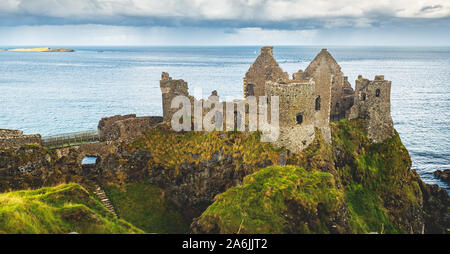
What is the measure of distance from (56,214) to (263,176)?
14.0 metres

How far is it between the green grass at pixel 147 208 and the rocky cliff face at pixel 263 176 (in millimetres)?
739

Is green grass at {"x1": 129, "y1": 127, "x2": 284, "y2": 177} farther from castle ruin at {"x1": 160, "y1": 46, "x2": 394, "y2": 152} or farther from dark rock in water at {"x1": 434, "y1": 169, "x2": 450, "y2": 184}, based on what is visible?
dark rock in water at {"x1": 434, "y1": 169, "x2": 450, "y2": 184}

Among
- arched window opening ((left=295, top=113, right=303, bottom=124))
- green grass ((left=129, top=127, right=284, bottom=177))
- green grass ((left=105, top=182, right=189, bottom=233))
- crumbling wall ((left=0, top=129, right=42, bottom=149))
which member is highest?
arched window opening ((left=295, top=113, right=303, bottom=124))

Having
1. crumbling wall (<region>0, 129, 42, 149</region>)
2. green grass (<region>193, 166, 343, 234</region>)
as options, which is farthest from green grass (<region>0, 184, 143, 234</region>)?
crumbling wall (<region>0, 129, 42, 149</region>)

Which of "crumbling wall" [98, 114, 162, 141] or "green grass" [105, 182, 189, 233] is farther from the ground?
"crumbling wall" [98, 114, 162, 141]

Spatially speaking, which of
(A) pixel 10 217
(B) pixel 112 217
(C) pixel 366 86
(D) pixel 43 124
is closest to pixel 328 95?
(C) pixel 366 86

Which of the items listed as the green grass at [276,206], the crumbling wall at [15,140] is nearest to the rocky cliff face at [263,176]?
the green grass at [276,206]

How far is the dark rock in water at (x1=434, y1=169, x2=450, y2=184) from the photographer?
54706 mm

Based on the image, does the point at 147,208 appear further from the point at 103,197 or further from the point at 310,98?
the point at 310,98

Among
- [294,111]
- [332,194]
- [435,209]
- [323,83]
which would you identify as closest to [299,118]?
[294,111]

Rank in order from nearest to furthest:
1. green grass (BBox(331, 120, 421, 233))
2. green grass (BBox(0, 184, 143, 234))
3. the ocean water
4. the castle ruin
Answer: green grass (BBox(0, 184, 143, 234)), the castle ruin, green grass (BBox(331, 120, 421, 233)), the ocean water

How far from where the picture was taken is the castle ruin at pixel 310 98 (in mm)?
32406

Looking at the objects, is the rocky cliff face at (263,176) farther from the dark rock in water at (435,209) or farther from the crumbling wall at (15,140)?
the crumbling wall at (15,140)
